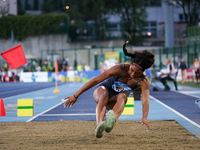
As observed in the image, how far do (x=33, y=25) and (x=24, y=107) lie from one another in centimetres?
4416

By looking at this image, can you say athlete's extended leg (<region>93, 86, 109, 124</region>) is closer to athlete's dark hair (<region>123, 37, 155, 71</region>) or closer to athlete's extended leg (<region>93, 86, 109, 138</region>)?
athlete's extended leg (<region>93, 86, 109, 138</region>)

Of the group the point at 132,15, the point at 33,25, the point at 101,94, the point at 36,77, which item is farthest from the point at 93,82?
the point at 132,15

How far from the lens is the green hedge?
55.4 m

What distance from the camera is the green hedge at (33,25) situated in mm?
55375

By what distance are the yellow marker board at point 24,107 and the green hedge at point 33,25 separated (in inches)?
1696

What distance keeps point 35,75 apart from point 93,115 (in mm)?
29344

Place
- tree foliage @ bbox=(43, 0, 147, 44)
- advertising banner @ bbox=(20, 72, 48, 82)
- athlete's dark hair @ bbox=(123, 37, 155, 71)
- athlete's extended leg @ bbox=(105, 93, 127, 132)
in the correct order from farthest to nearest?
tree foliage @ bbox=(43, 0, 147, 44)
advertising banner @ bbox=(20, 72, 48, 82)
athlete's dark hair @ bbox=(123, 37, 155, 71)
athlete's extended leg @ bbox=(105, 93, 127, 132)

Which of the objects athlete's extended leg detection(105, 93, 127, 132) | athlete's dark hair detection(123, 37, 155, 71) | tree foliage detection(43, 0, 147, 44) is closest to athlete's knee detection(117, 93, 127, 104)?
athlete's extended leg detection(105, 93, 127, 132)

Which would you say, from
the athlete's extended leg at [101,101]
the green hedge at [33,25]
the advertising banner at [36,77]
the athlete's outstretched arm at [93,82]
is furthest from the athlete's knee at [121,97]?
the green hedge at [33,25]

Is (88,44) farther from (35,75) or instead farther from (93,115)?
(93,115)

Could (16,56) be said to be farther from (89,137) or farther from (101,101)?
(101,101)

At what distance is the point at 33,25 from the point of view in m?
55.7

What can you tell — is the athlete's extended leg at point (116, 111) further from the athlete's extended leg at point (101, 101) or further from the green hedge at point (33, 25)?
the green hedge at point (33, 25)

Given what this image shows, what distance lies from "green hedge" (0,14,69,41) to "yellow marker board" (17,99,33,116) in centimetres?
4307
